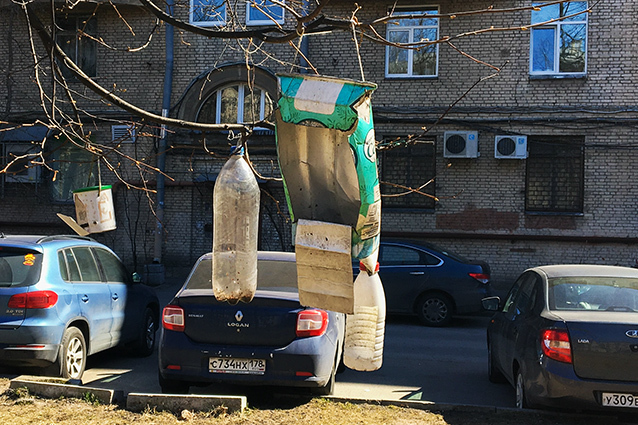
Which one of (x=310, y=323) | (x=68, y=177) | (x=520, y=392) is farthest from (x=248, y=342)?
(x=68, y=177)

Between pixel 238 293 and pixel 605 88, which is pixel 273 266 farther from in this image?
pixel 605 88

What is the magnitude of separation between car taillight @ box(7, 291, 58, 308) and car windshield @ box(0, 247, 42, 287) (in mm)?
142

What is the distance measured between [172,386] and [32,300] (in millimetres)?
1743

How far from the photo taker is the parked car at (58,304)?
22.1 ft

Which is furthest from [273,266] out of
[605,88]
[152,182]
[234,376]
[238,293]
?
[605,88]

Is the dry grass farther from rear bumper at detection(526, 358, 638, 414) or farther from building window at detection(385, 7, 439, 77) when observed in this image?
building window at detection(385, 7, 439, 77)

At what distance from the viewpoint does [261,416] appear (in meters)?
5.65

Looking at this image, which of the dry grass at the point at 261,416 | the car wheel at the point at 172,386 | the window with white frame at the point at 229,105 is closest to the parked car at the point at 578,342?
the dry grass at the point at 261,416

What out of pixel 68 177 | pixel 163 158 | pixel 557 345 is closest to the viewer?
pixel 557 345

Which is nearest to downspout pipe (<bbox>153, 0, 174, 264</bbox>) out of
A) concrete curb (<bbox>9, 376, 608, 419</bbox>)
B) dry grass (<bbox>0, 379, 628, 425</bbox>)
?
concrete curb (<bbox>9, 376, 608, 419</bbox>)

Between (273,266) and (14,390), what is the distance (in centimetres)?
265

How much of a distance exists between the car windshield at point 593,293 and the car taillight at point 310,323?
2.09 metres

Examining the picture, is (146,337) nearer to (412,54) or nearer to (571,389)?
(571,389)

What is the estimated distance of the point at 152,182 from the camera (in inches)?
674
